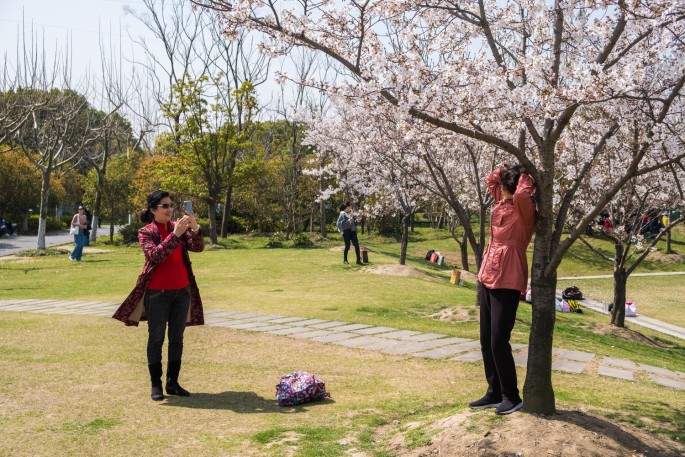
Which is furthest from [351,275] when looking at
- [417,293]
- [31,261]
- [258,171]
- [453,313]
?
[258,171]

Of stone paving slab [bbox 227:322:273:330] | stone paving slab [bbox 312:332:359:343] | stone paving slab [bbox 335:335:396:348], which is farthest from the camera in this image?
stone paving slab [bbox 227:322:273:330]

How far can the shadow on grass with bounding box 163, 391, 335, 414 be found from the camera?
5.46m

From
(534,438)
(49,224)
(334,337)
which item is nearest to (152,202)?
(334,337)

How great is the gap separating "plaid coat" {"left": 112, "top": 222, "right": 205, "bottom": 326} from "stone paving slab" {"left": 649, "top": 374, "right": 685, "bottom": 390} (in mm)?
4725

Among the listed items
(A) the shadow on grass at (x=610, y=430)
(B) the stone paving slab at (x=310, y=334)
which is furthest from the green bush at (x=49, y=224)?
(A) the shadow on grass at (x=610, y=430)

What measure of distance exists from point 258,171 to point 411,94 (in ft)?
86.6

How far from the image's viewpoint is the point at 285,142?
159ft

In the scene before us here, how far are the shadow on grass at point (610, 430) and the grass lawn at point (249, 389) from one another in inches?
14.4

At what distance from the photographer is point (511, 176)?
4.91 m

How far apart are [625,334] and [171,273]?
9910 millimetres

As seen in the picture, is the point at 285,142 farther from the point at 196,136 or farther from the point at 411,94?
the point at 411,94

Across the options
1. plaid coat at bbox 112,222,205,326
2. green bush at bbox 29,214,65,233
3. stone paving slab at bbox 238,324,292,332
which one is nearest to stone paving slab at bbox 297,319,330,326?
stone paving slab at bbox 238,324,292,332

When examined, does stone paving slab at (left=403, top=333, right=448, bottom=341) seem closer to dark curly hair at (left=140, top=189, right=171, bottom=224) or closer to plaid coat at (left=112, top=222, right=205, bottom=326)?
plaid coat at (left=112, top=222, right=205, bottom=326)

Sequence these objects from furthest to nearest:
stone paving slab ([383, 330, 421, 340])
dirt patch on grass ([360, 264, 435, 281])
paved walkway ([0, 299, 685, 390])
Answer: dirt patch on grass ([360, 264, 435, 281]) < stone paving slab ([383, 330, 421, 340]) < paved walkway ([0, 299, 685, 390])
